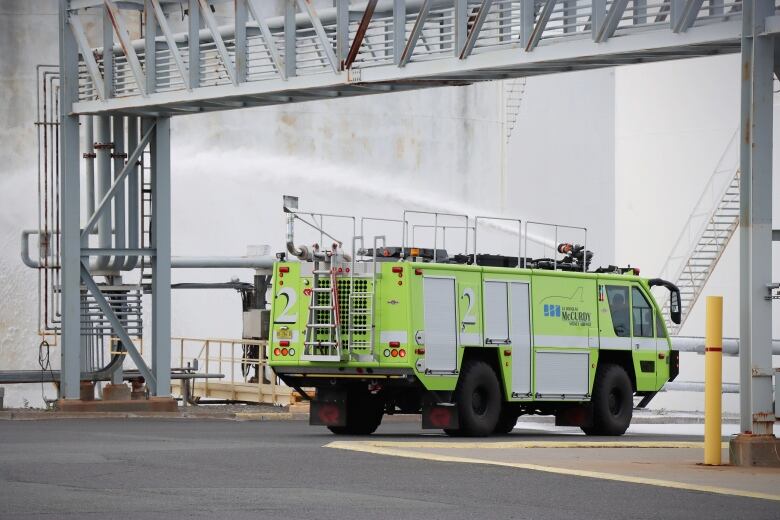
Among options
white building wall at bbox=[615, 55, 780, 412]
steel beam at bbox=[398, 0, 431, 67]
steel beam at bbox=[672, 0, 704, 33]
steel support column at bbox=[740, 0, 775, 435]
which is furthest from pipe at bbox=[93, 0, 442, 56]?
white building wall at bbox=[615, 55, 780, 412]

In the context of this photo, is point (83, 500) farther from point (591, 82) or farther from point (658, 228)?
point (591, 82)

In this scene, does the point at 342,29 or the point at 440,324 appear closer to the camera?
the point at 440,324

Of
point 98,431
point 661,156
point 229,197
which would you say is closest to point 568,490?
point 98,431

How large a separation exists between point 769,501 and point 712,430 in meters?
3.11

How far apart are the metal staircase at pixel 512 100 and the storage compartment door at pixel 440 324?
22152 millimetres

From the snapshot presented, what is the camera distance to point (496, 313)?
2055 cm

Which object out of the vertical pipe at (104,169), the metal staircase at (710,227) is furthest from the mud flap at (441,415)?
the metal staircase at (710,227)

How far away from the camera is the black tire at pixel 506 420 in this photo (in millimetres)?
21297

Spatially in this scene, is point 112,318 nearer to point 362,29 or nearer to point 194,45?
point 194,45

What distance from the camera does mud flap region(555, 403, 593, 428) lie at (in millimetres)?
21750

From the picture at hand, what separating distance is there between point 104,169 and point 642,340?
8.93 meters

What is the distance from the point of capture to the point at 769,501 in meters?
11.9

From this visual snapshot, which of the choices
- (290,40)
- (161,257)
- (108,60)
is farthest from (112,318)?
(290,40)

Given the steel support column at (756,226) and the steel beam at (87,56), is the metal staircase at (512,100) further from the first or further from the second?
the steel support column at (756,226)
